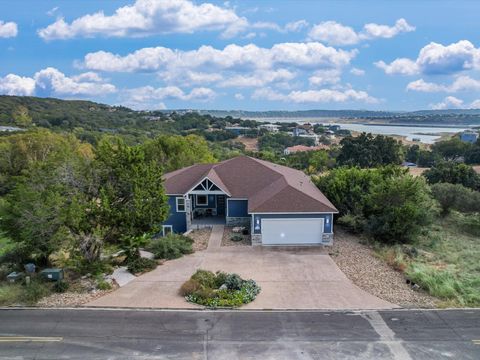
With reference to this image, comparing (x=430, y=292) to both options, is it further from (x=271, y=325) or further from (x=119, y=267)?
(x=119, y=267)

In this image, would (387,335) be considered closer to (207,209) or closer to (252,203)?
(252,203)

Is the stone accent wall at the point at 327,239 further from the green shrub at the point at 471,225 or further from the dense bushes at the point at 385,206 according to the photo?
the green shrub at the point at 471,225

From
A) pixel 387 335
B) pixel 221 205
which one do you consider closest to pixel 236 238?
pixel 221 205

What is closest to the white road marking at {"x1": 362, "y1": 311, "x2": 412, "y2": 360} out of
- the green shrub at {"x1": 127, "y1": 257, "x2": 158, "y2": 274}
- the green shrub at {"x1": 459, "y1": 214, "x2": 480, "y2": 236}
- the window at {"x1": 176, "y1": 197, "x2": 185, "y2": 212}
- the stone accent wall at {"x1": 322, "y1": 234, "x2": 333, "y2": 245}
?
the stone accent wall at {"x1": 322, "y1": 234, "x2": 333, "y2": 245}

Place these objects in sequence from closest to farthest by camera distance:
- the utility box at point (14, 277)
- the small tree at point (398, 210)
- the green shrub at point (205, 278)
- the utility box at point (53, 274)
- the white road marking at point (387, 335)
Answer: the white road marking at point (387, 335)
the green shrub at point (205, 278)
the utility box at point (53, 274)
the utility box at point (14, 277)
the small tree at point (398, 210)

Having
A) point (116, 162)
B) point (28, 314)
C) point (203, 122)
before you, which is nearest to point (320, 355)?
point (28, 314)

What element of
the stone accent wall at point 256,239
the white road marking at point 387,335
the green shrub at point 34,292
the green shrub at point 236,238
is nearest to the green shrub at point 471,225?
the stone accent wall at point 256,239
